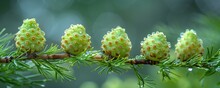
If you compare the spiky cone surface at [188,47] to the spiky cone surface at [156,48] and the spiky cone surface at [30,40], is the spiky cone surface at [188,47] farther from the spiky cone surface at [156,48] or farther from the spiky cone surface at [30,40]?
the spiky cone surface at [30,40]

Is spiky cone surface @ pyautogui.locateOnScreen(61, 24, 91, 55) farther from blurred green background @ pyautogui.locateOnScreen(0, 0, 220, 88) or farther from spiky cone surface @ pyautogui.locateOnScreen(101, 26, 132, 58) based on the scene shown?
blurred green background @ pyautogui.locateOnScreen(0, 0, 220, 88)

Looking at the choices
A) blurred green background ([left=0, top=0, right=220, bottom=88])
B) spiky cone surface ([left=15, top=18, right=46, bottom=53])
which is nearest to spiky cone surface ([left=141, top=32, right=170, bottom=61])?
spiky cone surface ([left=15, top=18, right=46, bottom=53])

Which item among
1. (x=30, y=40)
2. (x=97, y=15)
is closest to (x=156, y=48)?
(x=30, y=40)

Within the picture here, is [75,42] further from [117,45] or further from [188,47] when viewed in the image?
[188,47]

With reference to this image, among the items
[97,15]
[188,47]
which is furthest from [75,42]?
[97,15]

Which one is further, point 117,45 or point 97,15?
point 97,15

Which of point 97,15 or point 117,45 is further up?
point 97,15
